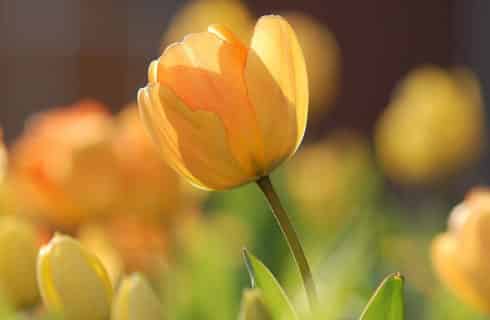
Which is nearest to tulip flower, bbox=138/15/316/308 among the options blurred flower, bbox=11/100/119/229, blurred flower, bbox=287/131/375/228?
blurred flower, bbox=11/100/119/229

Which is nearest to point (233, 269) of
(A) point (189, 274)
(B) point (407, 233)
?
(A) point (189, 274)

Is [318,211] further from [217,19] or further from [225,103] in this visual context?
[225,103]

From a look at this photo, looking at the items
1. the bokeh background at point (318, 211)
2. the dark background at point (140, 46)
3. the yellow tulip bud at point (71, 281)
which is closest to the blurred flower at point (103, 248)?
the bokeh background at point (318, 211)

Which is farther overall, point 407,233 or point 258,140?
point 407,233

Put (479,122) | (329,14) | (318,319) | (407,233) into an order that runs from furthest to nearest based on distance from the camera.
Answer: (329,14), (479,122), (407,233), (318,319)

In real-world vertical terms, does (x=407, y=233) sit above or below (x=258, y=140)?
below

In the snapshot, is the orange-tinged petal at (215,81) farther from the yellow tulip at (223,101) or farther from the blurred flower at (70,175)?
the blurred flower at (70,175)

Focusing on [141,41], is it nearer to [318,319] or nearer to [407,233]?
[407,233]
